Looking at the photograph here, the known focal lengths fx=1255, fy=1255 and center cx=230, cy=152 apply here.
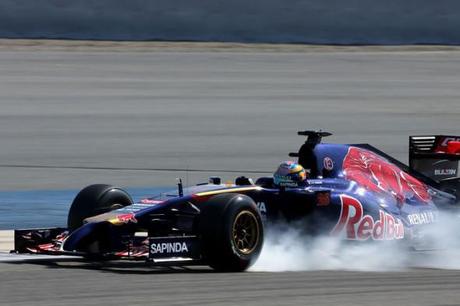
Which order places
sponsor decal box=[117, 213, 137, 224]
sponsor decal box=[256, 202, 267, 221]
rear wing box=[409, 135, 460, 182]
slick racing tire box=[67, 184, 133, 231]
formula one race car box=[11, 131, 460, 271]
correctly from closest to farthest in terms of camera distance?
formula one race car box=[11, 131, 460, 271] → sponsor decal box=[117, 213, 137, 224] → sponsor decal box=[256, 202, 267, 221] → slick racing tire box=[67, 184, 133, 231] → rear wing box=[409, 135, 460, 182]

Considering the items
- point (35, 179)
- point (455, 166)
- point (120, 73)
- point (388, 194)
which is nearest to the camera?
point (388, 194)

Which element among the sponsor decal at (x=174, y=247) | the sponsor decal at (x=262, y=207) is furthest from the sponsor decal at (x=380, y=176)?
the sponsor decal at (x=174, y=247)

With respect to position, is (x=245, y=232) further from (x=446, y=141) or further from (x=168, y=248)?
(x=446, y=141)

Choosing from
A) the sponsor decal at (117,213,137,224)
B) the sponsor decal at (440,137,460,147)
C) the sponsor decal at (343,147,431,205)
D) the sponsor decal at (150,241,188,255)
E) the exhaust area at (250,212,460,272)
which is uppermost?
the sponsor decal at (440,137,460,147)

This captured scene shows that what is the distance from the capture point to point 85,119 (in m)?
23.8

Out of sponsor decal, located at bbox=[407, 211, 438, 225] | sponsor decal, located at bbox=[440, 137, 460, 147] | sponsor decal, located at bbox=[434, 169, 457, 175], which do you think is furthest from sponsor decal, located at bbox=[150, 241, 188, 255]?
sponsor decal, located at bbox=[440, 137, 460, 147]

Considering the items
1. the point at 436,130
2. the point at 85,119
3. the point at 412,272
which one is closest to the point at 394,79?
the point at 436,130

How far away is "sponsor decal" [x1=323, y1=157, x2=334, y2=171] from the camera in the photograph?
467 inches

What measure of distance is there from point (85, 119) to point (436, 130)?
21.8ft

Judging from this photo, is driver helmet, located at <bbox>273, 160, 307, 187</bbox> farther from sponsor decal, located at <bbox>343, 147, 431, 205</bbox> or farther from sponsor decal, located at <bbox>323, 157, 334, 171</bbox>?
sponsor decal, located at <bbox>343, 147, 431, 205</bbox>

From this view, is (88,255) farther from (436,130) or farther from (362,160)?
(436,130)

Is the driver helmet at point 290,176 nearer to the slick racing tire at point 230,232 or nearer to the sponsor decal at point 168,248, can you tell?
the slick racing tire at point 230,232

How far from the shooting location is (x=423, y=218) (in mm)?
12016

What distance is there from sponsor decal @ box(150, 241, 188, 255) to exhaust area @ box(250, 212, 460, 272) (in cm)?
76
